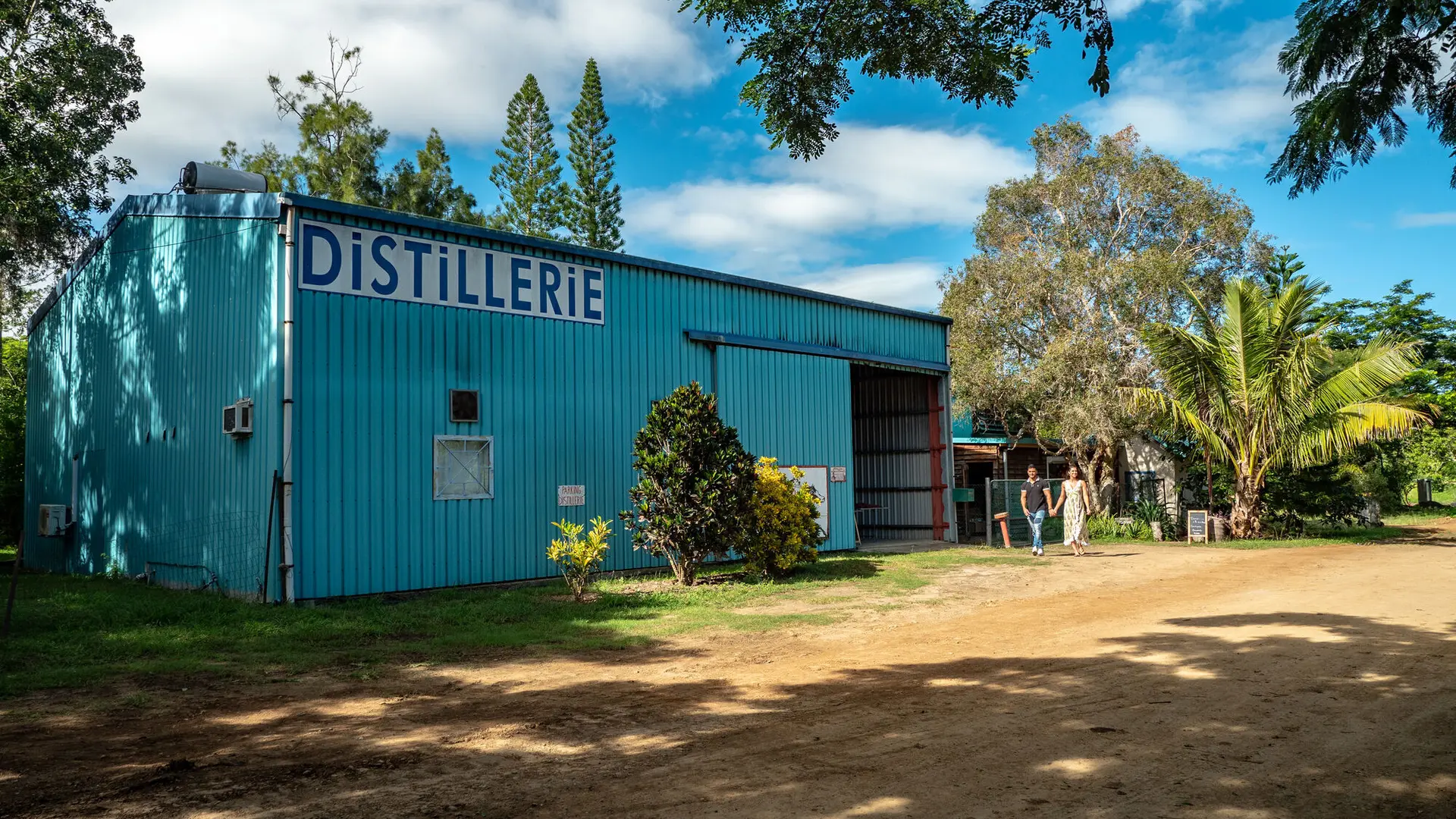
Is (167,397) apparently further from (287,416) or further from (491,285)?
(491,285)

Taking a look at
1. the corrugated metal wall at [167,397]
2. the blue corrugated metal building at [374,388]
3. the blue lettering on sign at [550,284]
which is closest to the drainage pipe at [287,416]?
the blue corrugated metal building at [374,388]

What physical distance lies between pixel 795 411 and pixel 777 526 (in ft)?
16.3

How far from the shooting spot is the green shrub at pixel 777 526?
14.2 metres

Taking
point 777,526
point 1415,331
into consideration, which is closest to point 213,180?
point 777,526

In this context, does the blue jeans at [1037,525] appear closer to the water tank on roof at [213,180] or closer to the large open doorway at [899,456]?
the large open doorway at [899,456]

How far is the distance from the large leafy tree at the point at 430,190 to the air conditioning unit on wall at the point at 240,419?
26.5 meters

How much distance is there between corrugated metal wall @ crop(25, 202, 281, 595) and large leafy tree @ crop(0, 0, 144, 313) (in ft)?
10.4

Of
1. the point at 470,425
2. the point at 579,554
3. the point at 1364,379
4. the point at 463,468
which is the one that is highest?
the point at 1364,379

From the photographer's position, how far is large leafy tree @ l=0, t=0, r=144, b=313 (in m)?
20.2

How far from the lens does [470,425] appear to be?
1385cm

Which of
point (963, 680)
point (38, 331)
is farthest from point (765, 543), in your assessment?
point (38, 331)

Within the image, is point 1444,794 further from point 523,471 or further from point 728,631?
point 523,471

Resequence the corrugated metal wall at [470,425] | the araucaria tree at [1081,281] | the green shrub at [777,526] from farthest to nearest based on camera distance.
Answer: the araucaria tree at [1081,281], the green shrub at [777,526], the corrugated metal wall at [470,425]

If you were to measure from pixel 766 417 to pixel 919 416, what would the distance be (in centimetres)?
667
